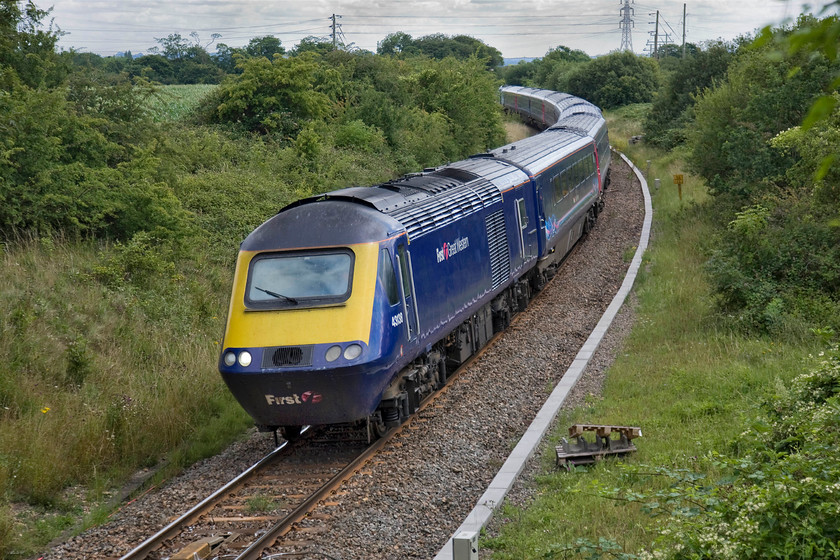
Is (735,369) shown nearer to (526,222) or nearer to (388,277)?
(388,277)

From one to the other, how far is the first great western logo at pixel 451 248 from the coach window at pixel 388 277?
1.71 meters

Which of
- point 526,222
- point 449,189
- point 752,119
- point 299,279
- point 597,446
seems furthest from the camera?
point 752,119

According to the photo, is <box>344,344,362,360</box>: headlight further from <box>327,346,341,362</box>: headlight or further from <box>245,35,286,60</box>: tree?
<box>245,35,286,60</box>: tree

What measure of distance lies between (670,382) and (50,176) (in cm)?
1099

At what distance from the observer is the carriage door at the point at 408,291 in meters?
10.1

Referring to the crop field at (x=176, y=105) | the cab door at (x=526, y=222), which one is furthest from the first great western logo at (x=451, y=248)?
the crop field at (x=176, y=105)

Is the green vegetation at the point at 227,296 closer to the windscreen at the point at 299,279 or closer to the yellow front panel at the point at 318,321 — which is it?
the yellow front panel at the point at 318,321

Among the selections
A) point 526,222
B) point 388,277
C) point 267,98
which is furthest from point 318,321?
point 267,98

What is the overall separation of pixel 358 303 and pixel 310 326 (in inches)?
23.3

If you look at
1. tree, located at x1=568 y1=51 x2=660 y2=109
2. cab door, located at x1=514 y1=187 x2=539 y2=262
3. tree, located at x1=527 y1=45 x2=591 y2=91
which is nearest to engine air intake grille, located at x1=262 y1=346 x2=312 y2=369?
cab door, located at x1=514 y1=187 x2=539 y2=262

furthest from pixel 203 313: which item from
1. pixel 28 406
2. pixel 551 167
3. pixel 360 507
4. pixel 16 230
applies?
pixel 551 167

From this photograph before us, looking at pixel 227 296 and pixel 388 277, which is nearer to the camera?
pixel 388 277

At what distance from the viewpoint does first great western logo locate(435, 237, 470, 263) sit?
457 inches

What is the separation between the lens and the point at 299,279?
959 centimetres
